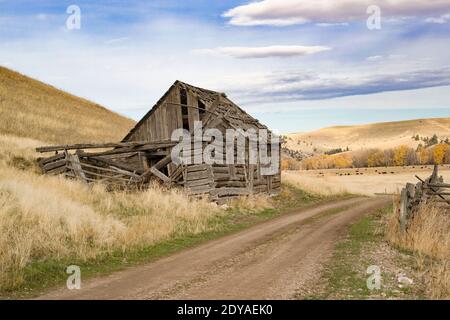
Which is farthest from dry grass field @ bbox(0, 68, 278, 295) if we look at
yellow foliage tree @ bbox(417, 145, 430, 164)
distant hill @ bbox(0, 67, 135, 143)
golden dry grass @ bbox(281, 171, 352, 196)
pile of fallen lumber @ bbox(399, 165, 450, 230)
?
yellow foliage tree @ bbox(417, 145, 430, 164)

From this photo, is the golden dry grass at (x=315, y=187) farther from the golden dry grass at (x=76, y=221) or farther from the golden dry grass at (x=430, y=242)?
the golden dry grass at (x=430, y=242)

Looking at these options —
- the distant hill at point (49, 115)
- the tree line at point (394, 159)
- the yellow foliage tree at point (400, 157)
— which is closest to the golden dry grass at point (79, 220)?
the distant hill at point (49, 115)

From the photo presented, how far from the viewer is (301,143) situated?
A: 7047 inches

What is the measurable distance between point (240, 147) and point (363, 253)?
14402 mm

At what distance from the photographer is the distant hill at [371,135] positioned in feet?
522

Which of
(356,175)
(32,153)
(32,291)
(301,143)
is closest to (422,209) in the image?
(32,291)

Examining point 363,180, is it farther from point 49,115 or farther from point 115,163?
point 115,163

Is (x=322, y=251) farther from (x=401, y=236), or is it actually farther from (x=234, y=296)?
(x=234, y=296)

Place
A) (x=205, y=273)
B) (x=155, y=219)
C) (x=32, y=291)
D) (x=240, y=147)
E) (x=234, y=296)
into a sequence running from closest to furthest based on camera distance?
1. (x=234, y=296)
2. (x=32, y=291)
3. (x=205, y=273)
4. (x=155, y=219)
5. (x=240, y=147)

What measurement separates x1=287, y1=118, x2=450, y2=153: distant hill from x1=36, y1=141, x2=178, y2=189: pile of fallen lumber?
133 metres

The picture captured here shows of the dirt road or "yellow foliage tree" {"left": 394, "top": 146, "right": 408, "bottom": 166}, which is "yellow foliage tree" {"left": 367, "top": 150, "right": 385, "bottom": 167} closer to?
"yellow foliage tree" {"left": 394, "top": 146, "right": 408, "bottom": 166}

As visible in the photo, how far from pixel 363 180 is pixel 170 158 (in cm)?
3773

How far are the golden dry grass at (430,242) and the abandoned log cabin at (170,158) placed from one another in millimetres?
10412

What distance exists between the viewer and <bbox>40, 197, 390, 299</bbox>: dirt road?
7.98 m
